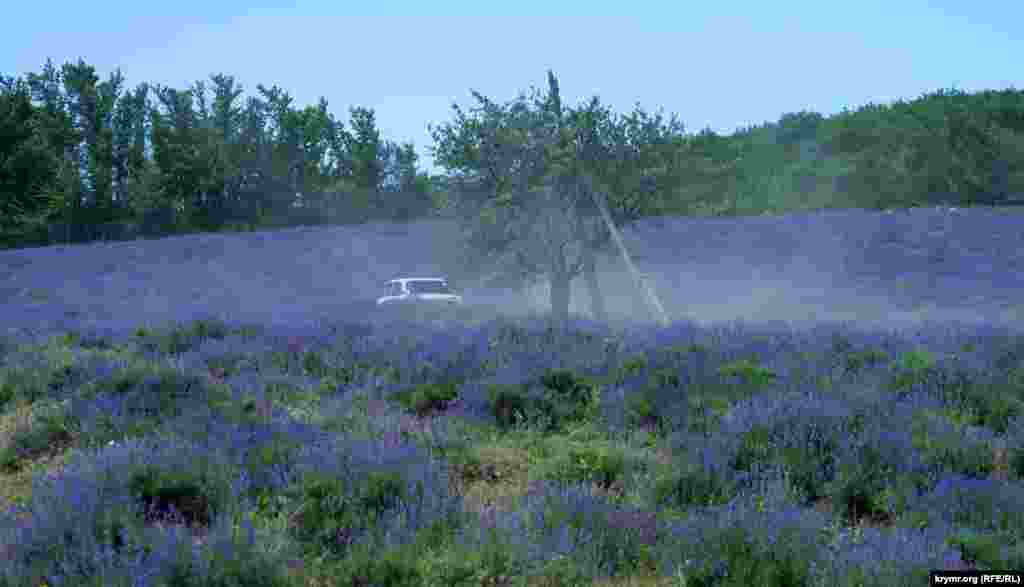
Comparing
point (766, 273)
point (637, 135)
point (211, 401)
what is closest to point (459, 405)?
point (211, 401)

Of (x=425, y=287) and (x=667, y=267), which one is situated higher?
(x=667, y=267)

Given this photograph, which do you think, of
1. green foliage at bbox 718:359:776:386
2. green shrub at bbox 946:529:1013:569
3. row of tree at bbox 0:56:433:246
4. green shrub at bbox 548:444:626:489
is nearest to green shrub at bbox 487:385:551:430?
green shrub at bbox 548:444:626:489

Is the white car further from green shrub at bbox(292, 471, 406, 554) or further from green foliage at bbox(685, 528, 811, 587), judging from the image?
green foliage at bbox(685, 528, 811, 587)

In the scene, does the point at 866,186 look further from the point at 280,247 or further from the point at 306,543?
the point at 306,543

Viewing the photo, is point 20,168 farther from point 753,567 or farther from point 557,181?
point 753,567

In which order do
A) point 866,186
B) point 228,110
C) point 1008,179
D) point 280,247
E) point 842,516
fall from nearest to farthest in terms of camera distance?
point 842,516, point 280,247, point 1008,179, point 866,186, point 228,110

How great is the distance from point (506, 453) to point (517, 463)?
0.49 ft

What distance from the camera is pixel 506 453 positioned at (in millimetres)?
6355

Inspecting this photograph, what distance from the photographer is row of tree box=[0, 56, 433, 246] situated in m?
39.8

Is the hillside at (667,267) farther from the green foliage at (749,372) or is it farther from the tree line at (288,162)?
the green foliage at (749,372)

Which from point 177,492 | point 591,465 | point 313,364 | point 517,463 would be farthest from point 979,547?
point 313,364

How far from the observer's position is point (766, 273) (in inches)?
1045

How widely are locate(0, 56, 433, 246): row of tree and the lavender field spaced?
1152 inches

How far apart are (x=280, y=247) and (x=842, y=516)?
26.6 meters
